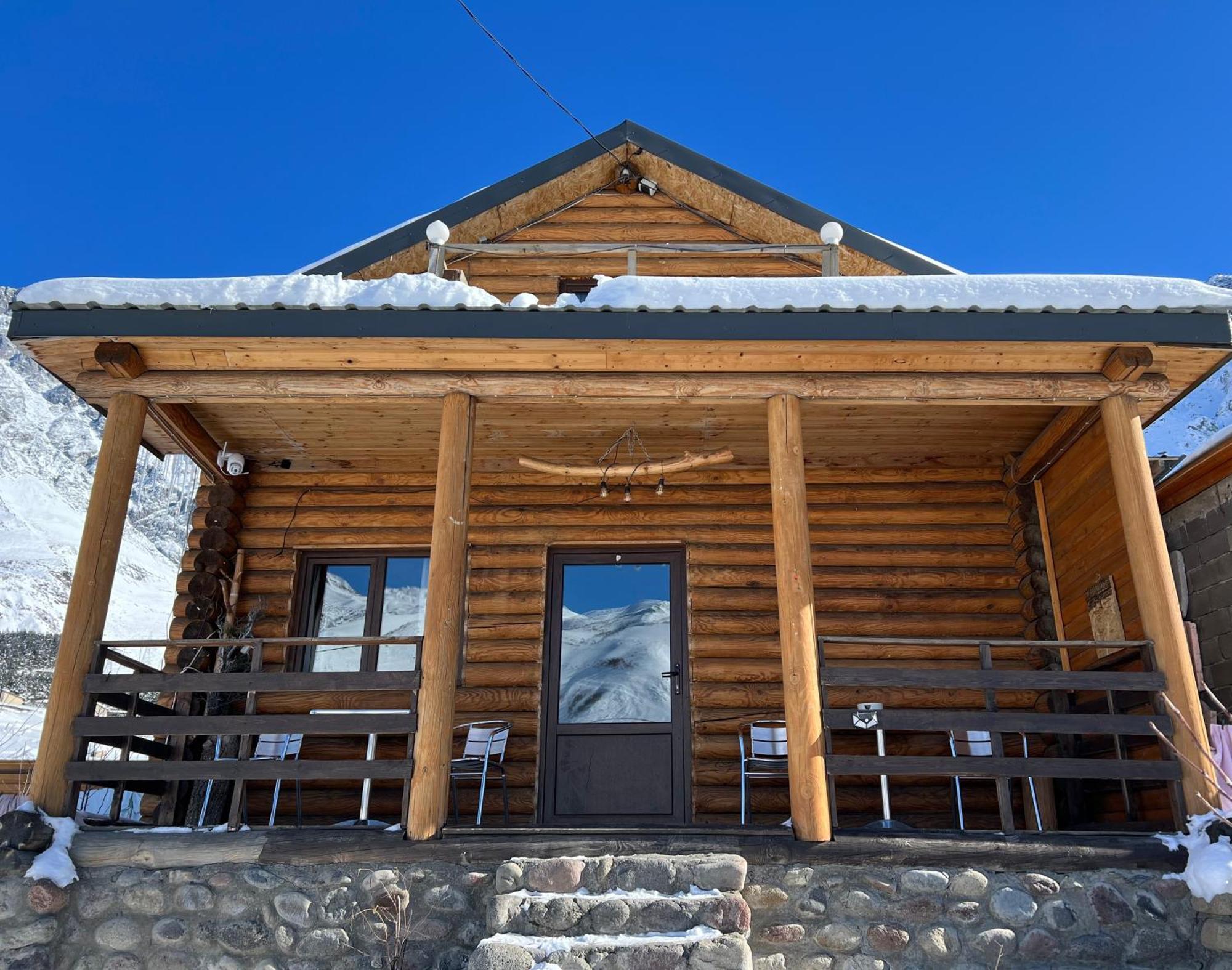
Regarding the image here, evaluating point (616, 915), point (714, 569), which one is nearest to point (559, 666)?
point (714, 569)

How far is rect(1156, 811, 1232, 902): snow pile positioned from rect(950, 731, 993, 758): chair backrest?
1439 millimetres

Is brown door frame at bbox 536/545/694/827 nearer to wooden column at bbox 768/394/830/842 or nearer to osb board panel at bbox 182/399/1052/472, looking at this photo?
osb board panel at bbox 182/399/1052/472

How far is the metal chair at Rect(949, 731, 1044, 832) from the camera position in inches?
275

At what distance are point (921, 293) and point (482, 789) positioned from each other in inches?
172

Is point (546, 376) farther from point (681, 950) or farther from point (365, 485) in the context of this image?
point (681, 950)

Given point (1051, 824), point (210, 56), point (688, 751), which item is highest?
point (210, 56)

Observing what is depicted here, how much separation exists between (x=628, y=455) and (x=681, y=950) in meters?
4.40

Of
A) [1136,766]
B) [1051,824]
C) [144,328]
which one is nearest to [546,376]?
[144,328]

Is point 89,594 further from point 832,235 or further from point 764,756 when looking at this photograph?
point 832,235

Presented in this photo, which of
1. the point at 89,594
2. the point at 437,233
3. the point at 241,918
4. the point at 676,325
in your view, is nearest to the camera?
the point at 241,918

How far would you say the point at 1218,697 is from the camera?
7730mm

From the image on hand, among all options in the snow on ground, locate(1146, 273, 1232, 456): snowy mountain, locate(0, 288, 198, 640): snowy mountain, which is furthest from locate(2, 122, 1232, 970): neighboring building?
locate(1146, 273, 1232, 456): snowy mountain

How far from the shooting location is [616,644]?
27.3 feet

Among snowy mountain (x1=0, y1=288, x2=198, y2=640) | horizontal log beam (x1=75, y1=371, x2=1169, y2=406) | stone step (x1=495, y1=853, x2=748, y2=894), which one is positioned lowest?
stone step (x1=495, y1=853, x2=748, y2=894)
